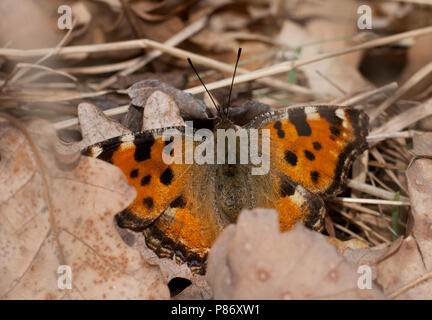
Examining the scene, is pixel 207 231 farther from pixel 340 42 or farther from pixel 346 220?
pixel 340 42

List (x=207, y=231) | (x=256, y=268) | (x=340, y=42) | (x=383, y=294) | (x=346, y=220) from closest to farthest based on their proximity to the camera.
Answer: (x=256, y=268) → (x=383, y=294) → (x=207, y=231) → (x=346, y=220) → (x=340, y=42)

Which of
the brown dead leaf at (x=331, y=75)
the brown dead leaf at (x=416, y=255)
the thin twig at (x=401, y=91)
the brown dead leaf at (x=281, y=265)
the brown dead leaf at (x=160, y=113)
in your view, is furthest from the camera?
the brown dead leaf at (x=331, y=75)

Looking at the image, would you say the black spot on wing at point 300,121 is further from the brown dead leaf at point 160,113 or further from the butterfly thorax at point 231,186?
the brown dead leaf at point 160,113

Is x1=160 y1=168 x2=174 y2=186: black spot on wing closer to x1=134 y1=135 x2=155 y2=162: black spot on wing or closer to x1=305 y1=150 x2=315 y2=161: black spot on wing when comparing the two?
x1=134 y1=135 x2=155 y2=162: black spot on wing

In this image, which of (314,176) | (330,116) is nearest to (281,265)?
(314,176)

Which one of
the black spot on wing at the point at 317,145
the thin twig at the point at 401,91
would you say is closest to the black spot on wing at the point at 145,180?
the black spot on wing at the point at 317,145

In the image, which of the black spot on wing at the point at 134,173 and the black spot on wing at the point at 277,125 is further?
the black spot on wing at the point at 277,125
